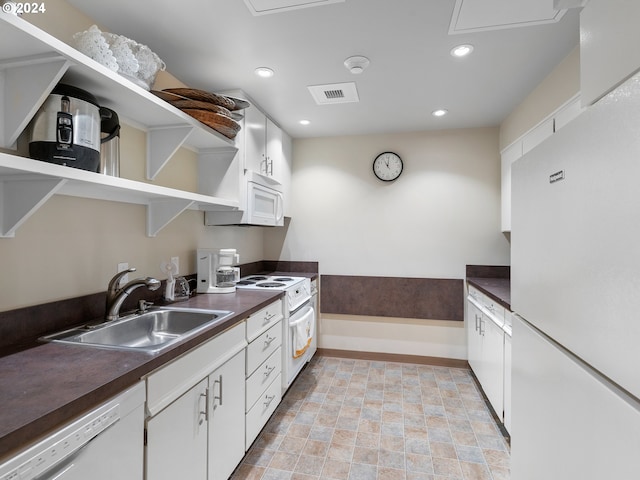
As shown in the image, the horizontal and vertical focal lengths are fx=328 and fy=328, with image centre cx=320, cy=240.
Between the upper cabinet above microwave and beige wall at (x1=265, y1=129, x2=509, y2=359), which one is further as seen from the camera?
beige wall at (x1=265, y1=129, x2=509, y2=359)

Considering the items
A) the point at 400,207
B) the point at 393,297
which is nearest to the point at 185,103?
the point at 400,207

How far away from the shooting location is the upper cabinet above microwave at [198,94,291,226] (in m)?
2.43

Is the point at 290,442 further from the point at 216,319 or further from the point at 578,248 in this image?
the point at 578,248

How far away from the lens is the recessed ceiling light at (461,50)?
1895 millimetres

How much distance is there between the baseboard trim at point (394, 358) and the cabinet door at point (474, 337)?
19 cm

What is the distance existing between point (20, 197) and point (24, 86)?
0.38 m

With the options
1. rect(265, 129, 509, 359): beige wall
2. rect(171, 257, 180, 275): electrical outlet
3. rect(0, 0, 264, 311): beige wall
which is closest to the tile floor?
rect(265, 129, 509, 359): beige wall

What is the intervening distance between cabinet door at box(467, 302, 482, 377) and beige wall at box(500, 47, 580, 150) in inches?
60.5

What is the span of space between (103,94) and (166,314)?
1113mm

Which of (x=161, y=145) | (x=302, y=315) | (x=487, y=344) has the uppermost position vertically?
(x=161, y=145)

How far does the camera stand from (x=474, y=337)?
116 inches

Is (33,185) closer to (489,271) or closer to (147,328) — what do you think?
(147,328)

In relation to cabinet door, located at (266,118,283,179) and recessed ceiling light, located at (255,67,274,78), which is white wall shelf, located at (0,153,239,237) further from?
cabinet door, located at (266,118,283,179)

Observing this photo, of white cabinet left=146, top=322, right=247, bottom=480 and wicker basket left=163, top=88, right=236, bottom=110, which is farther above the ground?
wicker basket left=163, top=88, right=236, bottom=110
